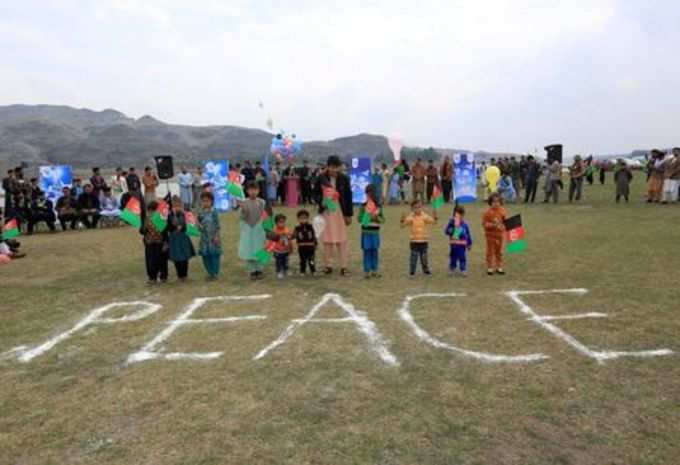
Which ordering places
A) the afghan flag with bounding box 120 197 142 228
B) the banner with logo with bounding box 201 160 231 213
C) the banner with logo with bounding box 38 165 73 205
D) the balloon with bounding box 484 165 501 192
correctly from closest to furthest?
the afghan flag with bounding box 120 197 142 228 < the banner with logo with bounding box 38 165 73 205 < the balloon with bounding box 484 165 501 192 < the banner with logo with bounding box 201 160 231 213

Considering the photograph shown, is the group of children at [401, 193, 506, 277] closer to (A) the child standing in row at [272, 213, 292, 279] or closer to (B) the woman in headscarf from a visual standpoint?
(B) the woman in headscarf

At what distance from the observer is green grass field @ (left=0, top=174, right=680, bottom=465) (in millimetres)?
3625

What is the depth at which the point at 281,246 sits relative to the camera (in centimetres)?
906

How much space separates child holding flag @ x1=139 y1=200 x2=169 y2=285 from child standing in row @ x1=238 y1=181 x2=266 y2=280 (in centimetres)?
125

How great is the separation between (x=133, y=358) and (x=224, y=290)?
287cm

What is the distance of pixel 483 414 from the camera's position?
402 cm

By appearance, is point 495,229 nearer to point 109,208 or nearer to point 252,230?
point 252,230

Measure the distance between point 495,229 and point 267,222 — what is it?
3.78 m

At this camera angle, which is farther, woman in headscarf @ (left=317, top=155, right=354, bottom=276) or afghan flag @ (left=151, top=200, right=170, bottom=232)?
woman in headscarf @ (left=317, top=155, right=354, bottom=276)

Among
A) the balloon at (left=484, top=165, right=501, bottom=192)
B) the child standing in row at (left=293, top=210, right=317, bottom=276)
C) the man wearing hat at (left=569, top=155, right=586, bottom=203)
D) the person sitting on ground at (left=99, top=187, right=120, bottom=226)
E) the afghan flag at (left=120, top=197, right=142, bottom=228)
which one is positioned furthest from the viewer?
the balloon at (left=484, top=165, right=501, bottom=192)

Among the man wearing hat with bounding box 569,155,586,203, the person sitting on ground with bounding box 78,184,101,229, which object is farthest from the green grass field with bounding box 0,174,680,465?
the man wearing hat with bounding box 569,155,586,203

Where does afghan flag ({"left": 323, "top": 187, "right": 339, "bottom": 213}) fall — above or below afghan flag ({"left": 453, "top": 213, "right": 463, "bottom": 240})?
above

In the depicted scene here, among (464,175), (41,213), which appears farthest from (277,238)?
(464,175)

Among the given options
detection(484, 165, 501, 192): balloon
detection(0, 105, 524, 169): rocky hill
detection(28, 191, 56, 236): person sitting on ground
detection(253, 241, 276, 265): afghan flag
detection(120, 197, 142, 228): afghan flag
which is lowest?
detection(253, 241, 276, 265): afghan flag
